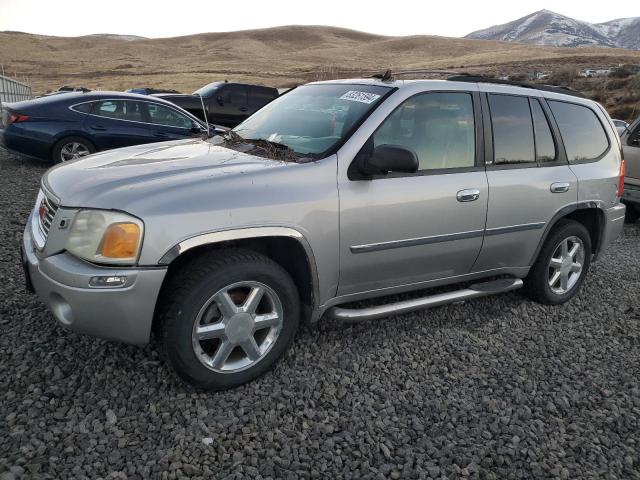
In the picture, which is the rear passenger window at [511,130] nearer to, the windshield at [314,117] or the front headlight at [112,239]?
the windshield at [314,117]

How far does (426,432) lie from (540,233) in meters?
2.07

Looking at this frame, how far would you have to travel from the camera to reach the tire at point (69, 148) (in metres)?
8.52

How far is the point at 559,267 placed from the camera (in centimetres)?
439

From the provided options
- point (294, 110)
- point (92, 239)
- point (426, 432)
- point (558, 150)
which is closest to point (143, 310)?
point (92, 239)

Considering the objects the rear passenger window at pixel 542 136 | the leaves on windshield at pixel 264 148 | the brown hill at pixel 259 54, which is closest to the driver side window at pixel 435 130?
the leaves on windshield at pixel 264 148

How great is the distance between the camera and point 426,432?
2711mm

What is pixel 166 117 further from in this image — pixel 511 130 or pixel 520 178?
pixel 520 178

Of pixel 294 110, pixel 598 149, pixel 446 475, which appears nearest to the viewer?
pixel 446 475

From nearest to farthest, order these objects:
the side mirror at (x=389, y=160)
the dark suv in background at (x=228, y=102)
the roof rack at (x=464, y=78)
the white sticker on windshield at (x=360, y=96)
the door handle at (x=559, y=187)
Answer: the side mirror at (x=389, y=160), the white sticker on windshield at (x=360, y=96), the roof rack at (x=464, y=78), the door handle at (x=559, y=187), the dark suv in background at (x=228, y=102)

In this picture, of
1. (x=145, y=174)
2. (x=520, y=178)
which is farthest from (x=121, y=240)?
(x=520, y=178)

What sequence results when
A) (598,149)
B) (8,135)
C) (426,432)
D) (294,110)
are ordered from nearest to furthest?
(426,432), (294,110), (598,149), (8,135)

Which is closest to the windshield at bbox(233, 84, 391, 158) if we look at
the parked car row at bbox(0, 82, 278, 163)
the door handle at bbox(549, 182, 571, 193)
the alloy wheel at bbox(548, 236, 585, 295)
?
the door handle at bbox(549, 182, 571, 193)

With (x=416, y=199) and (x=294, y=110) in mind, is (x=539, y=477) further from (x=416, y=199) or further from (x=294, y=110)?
(x=294, y=110)

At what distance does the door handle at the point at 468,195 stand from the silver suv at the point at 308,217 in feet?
0.04
